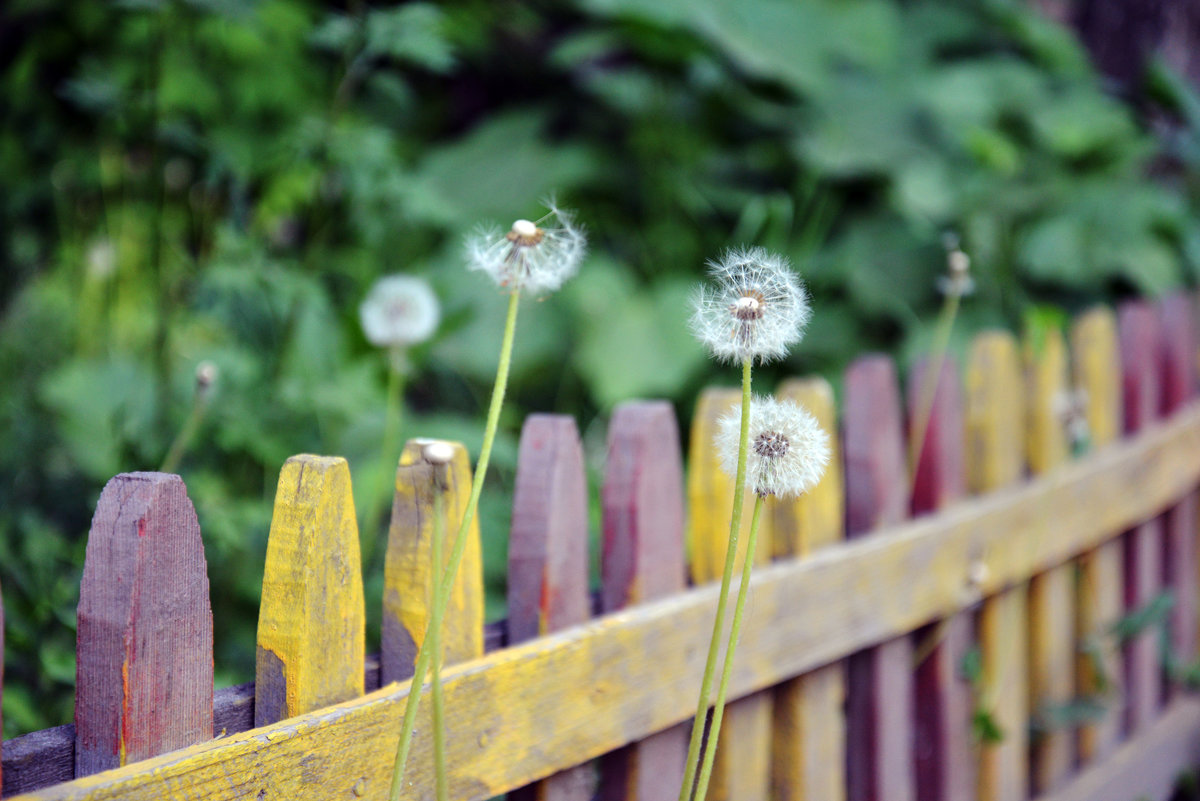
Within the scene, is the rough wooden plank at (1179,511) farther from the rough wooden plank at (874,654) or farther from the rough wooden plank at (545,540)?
the rough wooden plank at (545,540)

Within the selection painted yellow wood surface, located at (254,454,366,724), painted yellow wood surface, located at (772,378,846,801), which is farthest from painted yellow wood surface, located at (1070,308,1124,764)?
painted yellow wood surface, located at (254,454,366,724)

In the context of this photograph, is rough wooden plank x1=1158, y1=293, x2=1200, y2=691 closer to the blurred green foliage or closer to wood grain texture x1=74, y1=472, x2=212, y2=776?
the blurred green foliage

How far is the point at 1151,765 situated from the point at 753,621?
1485mm

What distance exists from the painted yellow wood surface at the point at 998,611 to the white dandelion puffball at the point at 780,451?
1120mm

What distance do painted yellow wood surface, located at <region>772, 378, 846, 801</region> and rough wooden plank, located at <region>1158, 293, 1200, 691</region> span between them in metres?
1.40

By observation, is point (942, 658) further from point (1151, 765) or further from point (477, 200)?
point (477, 200)

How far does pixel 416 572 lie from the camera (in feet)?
2.91

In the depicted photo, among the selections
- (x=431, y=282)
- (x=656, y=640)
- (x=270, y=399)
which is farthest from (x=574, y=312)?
(x=656, y=640)

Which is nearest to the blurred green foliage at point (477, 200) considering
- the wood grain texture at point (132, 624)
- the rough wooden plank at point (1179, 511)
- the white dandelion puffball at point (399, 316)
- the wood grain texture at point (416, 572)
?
the white dandelion puffball at point (399, 316)

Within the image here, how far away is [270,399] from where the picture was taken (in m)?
1.78

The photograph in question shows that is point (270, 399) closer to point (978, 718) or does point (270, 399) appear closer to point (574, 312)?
point (574, 312)

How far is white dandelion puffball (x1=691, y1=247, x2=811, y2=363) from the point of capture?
0.66 meters

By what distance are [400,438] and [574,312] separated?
3.36 ft

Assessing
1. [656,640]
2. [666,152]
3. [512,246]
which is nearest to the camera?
[512,246]
